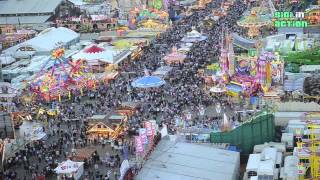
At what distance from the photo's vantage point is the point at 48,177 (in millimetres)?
26562

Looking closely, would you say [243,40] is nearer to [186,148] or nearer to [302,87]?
[302,87]

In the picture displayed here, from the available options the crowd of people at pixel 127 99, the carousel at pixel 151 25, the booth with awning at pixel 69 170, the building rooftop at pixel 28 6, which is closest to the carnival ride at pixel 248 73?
the crowd of people at pixel 127 99

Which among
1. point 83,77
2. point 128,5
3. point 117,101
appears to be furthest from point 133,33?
point 117,101

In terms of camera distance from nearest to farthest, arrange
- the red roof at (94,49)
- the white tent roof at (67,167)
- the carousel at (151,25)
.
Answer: the white tent roof at (67,167) → the red roof at (94,49) → the carousel at (151,25)

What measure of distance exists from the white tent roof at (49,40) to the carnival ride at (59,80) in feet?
31.8

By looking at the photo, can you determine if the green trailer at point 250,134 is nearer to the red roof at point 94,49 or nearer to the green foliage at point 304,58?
the green foliage at point 304,58

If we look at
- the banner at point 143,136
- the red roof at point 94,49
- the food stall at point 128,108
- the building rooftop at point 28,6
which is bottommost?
the food stall at point 128,108

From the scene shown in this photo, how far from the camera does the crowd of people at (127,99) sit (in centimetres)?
2845

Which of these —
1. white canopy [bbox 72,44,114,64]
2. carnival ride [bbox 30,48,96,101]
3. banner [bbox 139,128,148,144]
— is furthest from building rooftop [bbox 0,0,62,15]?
banner [bbox 139,128,148,144]

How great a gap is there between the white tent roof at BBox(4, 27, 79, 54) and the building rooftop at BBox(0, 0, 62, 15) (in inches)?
423

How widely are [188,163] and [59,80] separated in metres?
17.2

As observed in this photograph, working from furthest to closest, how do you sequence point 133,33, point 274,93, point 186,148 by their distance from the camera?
point 133,33 < point 274,93 < point 186,148

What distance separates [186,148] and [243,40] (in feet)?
72.9

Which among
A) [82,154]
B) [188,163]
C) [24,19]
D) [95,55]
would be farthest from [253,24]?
[188,163]
